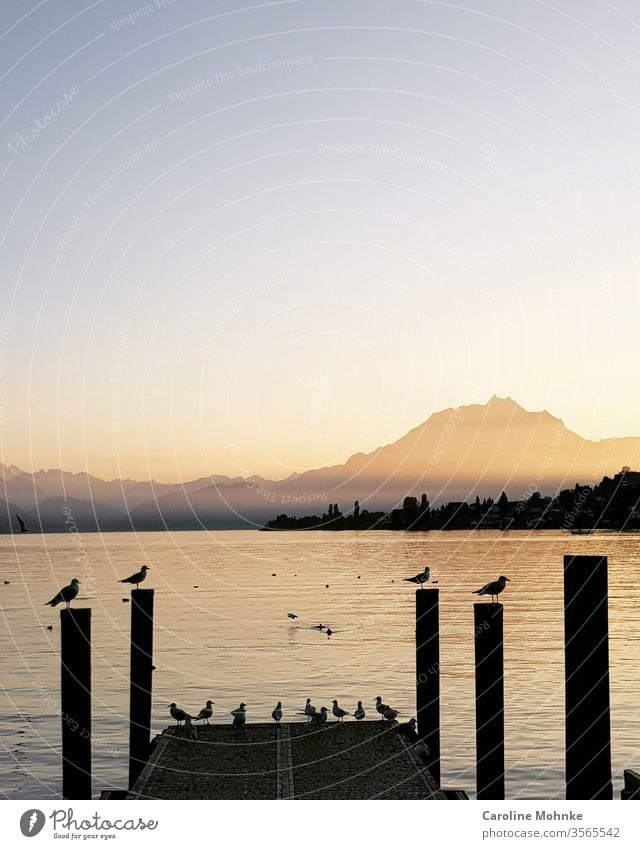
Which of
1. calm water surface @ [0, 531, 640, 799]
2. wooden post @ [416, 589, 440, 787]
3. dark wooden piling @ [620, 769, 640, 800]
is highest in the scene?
wooden post @ [416, 589, 440, 787]

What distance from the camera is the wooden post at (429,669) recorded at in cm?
2294

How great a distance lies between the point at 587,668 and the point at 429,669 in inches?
367

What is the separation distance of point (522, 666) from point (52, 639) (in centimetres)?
3039

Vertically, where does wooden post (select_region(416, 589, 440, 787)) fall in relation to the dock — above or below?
above

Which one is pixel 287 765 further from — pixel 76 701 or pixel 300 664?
pixel 300 664

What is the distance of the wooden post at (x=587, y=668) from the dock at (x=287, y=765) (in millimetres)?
6232

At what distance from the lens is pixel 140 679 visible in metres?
23.8

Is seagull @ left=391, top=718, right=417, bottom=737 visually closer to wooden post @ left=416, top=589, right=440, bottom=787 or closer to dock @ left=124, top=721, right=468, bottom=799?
dock @ left=124, top=721, right=468, bottom=799

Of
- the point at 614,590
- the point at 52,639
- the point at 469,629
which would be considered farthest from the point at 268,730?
the point at 614,590

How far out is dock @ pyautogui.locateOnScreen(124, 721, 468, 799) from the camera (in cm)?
2031

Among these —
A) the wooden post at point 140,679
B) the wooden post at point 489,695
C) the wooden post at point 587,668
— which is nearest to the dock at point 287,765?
the wooden post at point 140,679

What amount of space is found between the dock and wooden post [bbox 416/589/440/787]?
602 millimetres

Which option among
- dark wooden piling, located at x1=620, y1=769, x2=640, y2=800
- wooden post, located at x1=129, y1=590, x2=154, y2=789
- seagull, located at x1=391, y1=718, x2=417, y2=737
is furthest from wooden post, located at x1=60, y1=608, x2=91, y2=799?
seagull, located at x1=391, y1=718, x2=417, y2=737
